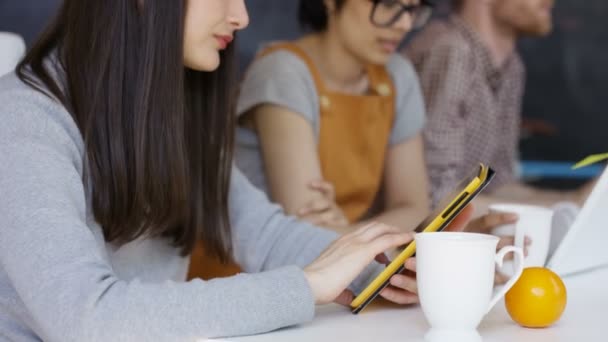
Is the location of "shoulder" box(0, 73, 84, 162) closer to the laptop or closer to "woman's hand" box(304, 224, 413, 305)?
"woman's hand" box(304, 224, 413, 305)

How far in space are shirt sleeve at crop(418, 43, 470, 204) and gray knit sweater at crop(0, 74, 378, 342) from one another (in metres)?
1.37

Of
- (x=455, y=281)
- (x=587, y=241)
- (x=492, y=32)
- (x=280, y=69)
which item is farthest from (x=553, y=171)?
(x=455, y=281)

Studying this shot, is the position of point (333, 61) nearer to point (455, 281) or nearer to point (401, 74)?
point (401, 74)

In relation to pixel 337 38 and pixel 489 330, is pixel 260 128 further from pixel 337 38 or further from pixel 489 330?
pixel 489 330

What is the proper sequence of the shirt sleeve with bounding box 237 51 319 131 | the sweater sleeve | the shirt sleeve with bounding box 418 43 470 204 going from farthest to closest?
the shirt sleeve with bounding box 418 43 470 204 → the shirt sleeve with bounding box 237 51 319 131 → the sweater sleeve

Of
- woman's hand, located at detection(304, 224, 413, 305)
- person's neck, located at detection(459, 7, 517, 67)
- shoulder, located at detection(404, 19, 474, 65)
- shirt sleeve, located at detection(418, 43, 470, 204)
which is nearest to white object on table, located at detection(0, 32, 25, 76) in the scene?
woman's hand, located at detection(304, 224, 413, 305)

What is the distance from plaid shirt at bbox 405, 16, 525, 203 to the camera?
2.35 m

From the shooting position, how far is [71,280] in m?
0.91

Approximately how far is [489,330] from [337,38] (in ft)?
3.66

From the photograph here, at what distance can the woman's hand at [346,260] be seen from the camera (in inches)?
39.7

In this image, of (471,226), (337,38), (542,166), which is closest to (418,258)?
(471,226)

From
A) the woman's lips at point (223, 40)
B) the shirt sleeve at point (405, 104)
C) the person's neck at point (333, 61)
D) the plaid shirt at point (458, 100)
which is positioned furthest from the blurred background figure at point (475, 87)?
the woman's lips at point (223, 40)

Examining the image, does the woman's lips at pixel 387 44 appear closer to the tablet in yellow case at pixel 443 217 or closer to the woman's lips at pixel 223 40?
the woman's lips at pixel 223 40

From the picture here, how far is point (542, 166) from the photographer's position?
404 cm
